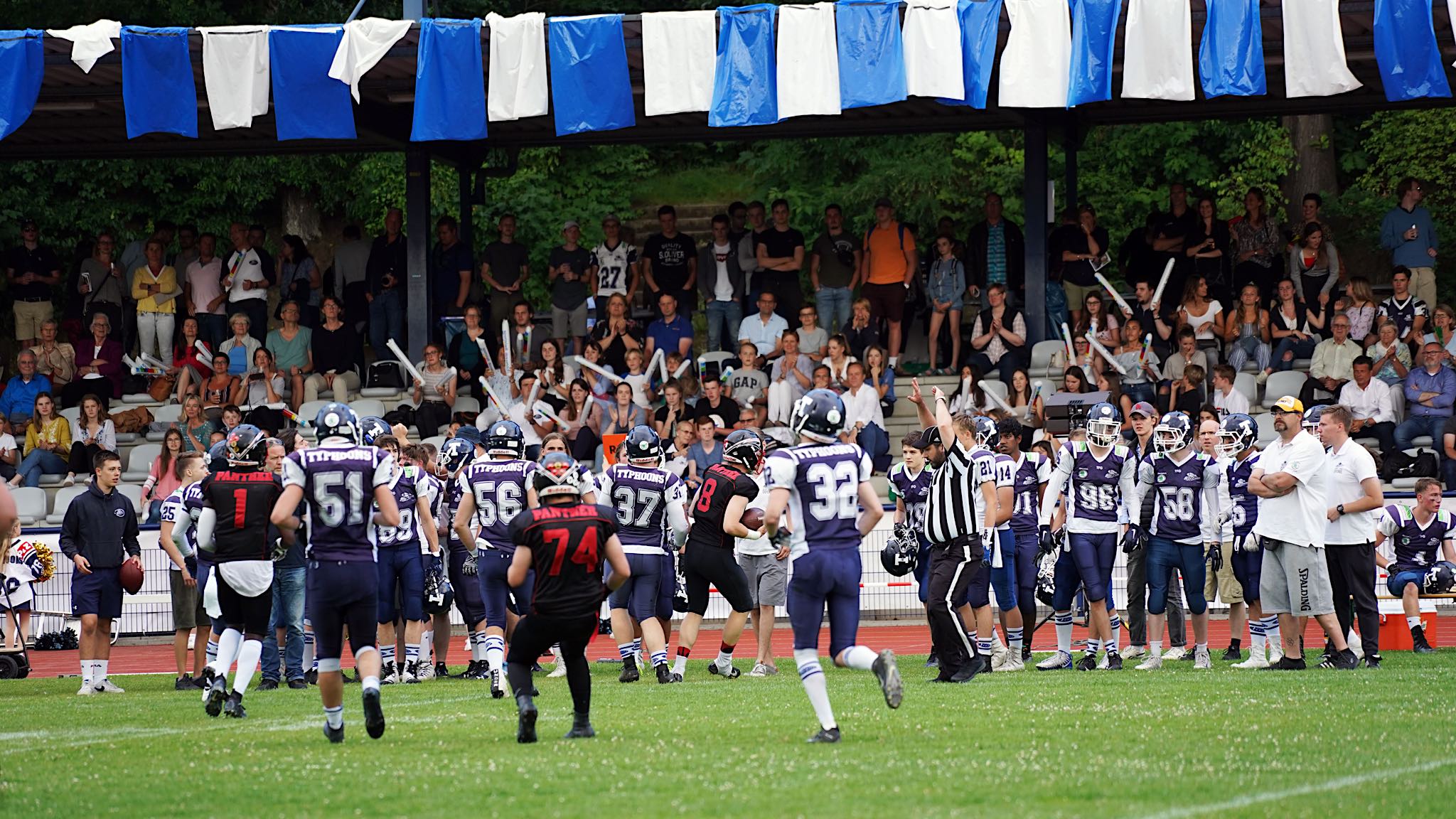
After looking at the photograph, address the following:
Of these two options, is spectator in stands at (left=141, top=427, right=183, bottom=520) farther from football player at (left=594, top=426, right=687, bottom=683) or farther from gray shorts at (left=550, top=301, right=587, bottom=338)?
football player at (left=594, top=426, right=687, bottom=683)

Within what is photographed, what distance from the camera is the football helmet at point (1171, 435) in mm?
14180

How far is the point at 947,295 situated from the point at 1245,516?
938 centimetres

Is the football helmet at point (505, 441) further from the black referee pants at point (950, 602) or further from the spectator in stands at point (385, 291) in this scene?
the spectator in stands at point (385, 291)

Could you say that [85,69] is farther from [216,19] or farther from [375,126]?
[216,19]

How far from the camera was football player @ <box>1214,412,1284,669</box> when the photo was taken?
14.0 meters

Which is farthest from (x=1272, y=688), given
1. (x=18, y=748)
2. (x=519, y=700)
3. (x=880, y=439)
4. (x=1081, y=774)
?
(x=880, y=439)

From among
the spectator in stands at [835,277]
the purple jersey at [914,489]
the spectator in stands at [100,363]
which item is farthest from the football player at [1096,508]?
the spectator in stands at [100,363]

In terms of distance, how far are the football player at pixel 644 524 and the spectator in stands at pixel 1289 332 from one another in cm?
1012

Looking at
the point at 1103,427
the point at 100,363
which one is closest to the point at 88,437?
the point at 100,363

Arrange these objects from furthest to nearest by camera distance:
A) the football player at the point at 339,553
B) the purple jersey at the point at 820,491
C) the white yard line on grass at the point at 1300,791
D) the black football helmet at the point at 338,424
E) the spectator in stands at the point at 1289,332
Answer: the spectator in stands at the point at 1289,332 < the black football helmet at the point at 338,424 < the football player at the point at 339,553 < the purple jersey at the point at 820,491 < the white yard line on grass at the point at 1300,791

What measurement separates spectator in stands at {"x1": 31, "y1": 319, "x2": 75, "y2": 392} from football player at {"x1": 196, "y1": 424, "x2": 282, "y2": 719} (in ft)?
42.5

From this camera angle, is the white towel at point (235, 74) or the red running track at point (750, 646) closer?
the red running track at point (750, 646)

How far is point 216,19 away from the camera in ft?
109

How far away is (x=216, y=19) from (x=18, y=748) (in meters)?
25.6
